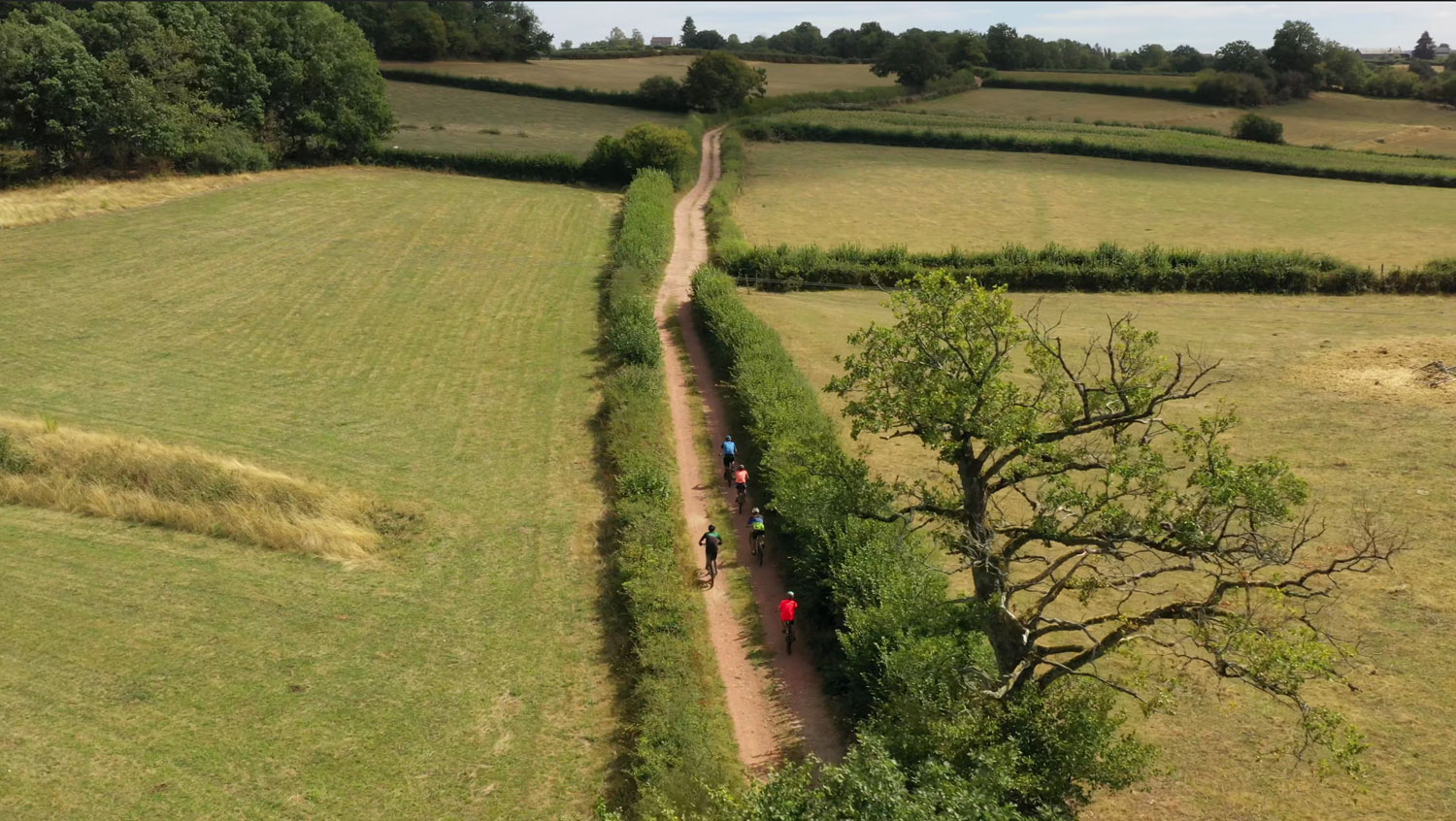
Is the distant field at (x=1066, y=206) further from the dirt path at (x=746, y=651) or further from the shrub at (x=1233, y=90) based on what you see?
the shrub at (x=1233, y=90)

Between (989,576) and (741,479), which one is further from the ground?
(989,576)

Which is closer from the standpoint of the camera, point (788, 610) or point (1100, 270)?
point (788, 610)

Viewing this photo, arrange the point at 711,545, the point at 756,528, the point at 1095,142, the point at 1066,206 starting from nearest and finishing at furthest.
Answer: the point at 711,545, the point at 756,528, the point at 1066,206, the point at 1095,142

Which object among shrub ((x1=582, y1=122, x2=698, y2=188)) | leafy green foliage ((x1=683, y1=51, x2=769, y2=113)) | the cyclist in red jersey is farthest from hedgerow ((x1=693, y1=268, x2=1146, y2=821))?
leafy green foliage ((x1=683, y1=51, x2=769, y2=113))

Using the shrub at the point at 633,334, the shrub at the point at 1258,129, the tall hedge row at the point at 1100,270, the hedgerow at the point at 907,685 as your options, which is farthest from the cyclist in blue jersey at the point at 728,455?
the shrub at the point at 1258,129

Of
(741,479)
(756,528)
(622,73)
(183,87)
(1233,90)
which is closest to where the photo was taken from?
(756,528)

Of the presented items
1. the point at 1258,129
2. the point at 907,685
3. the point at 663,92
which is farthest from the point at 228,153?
the point at 1258,129

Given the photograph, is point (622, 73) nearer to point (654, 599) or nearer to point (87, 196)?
point (87, 196)
